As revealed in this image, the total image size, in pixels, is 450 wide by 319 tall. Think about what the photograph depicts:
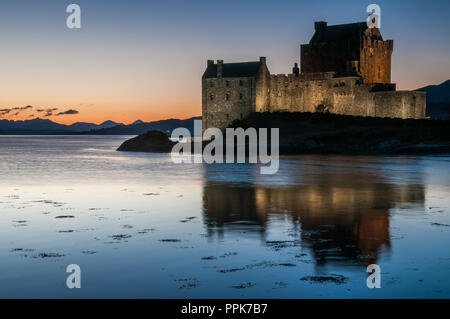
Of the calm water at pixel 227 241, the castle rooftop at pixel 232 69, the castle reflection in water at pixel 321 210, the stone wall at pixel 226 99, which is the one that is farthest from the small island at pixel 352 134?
the calm water at pixel 227 241

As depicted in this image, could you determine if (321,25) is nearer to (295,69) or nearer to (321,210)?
(295,69)

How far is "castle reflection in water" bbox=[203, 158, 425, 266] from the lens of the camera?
29.8ft

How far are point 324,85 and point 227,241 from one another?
141ft

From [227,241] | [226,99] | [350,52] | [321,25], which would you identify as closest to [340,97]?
[350,52]

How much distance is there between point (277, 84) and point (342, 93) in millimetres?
7292

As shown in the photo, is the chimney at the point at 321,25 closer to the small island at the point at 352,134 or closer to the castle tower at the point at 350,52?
the castle tower at the point at 350,52

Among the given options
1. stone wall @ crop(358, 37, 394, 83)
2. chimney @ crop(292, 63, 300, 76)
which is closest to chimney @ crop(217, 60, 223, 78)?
chimney @ crop(292, 63, 300, 76)

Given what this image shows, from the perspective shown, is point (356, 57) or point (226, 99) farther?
point (356, 57)

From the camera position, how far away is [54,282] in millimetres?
7082

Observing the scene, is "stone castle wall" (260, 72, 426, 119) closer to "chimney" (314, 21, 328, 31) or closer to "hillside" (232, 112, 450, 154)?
"hillside" (232, 112, 450, 154)

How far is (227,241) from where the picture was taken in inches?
375

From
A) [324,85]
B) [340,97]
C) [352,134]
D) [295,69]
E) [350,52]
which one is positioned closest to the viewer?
[352,134]

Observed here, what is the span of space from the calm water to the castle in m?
30.4
